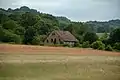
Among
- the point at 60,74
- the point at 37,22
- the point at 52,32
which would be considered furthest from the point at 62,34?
the point at 60,74

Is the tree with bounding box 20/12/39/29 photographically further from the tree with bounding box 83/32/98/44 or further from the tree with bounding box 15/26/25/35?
the tree with bounding box 83/32/98/44

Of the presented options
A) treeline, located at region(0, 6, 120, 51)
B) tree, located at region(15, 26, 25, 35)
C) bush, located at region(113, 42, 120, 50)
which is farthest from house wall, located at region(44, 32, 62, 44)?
bush, located at region(113, 42, 120, 50)

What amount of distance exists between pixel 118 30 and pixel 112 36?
4.26 feet

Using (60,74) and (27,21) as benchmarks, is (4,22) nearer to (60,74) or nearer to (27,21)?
(27,21)

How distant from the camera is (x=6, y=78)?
8.73 meters

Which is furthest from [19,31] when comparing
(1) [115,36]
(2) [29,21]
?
(1) [115,36]

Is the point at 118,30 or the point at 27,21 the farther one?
the point at 27,21

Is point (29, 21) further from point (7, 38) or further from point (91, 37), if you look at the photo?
point (7, 38)

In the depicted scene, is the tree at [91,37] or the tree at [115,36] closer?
the tree at [115,36]

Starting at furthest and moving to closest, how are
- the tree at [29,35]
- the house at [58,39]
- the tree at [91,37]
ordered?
the house at [58,39]
the tree at [91,37]
the tree at [29,35]

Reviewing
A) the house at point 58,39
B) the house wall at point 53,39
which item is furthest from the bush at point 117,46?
the house wall at point 53,39

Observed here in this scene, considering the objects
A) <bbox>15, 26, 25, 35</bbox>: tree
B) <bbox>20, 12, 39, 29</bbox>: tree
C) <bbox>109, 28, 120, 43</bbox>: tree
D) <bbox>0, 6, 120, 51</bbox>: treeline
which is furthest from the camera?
<bbox>20, 12, 39, 29</bbox>: tree

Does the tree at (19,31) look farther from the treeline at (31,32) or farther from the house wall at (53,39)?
the house wall at (53,39)

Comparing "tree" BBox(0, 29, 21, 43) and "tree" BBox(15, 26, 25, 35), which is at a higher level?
"tree" BBox(15, 26, 25, 35)
